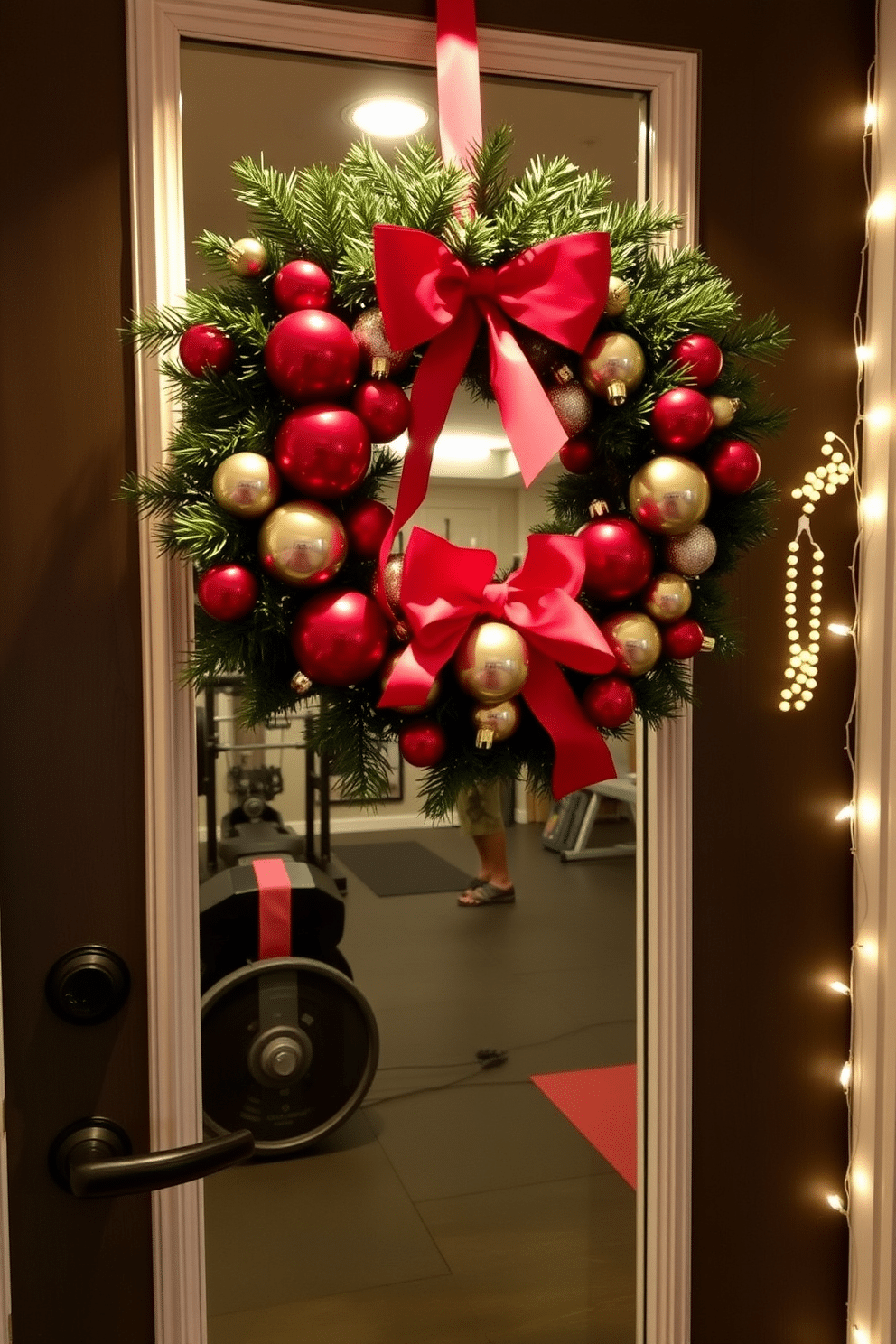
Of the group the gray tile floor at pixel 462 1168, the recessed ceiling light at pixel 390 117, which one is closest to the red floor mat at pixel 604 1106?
the gray tile floor at pixel 462 1168

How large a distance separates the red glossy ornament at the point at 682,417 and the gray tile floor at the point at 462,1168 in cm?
45

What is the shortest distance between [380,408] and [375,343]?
0.21 feet

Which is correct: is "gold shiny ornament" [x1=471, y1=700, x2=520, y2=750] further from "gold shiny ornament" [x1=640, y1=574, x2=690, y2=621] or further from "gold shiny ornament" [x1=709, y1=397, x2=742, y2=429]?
"gold shiny ornament" [x1=709, y1=397, x2=742, y2=429]

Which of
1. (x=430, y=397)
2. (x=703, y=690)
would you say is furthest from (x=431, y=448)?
(x=703, y=690)

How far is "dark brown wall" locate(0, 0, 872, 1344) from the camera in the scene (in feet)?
3.34

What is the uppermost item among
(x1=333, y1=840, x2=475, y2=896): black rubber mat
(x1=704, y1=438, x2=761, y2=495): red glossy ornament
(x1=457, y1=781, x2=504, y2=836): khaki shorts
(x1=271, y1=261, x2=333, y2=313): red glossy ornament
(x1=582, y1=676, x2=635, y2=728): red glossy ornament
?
(x1=271, y1=261, x2=333, y2=313): red glossy ornament

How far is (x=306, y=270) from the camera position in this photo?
0.83 m

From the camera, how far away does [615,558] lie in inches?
34.9

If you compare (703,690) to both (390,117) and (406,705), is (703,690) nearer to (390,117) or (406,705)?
(406,705)

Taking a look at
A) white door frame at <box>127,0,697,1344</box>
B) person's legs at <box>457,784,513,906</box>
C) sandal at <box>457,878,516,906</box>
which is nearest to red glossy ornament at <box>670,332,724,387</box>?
white door frame at <box>127,0,697,1344</box>

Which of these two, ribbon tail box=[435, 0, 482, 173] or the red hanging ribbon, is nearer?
ribbon tail box=[435, 0, 482, 173]

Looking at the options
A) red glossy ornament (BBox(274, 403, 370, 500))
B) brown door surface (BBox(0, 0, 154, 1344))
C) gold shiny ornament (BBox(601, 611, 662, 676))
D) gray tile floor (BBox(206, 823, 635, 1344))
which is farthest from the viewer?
gray tile floor (BBox(206, 823, 635, 1344))

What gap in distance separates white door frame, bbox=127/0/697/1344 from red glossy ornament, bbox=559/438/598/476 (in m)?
0.37

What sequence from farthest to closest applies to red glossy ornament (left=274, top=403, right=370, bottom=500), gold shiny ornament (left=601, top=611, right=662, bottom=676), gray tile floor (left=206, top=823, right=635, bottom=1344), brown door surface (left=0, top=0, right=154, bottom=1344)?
1. gray tile floor (left=206, top=823, right=635, bottom=1344)
2. brown door surface (left=0, top=0, right=154, bottom=1344)
3. gold shiny ornament (left=601, top=611, right=662, bottom=676)
4. red glossy ornament (left=274, top=403, right=370, bottom=500)
